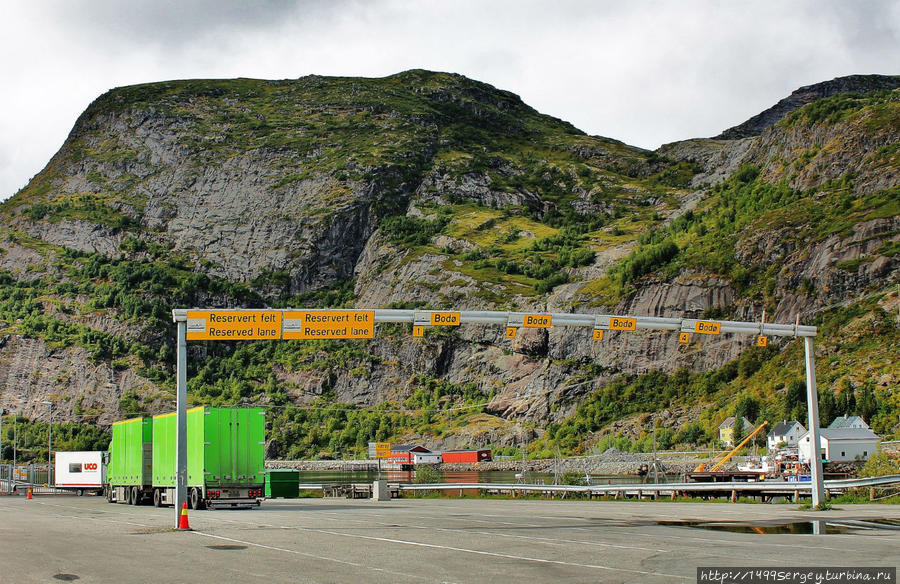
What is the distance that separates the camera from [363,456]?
176 meters

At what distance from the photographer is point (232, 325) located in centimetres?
3142

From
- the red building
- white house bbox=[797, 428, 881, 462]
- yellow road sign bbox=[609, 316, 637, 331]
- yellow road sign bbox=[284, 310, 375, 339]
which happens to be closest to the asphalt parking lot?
yellow road sign bbox=[284, 310, 375, 339]

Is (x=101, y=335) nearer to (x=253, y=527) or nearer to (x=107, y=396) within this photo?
(x=107, y=396)

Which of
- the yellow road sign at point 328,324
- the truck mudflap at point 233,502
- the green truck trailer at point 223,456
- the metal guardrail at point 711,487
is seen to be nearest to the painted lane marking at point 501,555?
the yellow road sign at point 328,324

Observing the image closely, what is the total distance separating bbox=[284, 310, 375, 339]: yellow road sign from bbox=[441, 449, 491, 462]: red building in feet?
382

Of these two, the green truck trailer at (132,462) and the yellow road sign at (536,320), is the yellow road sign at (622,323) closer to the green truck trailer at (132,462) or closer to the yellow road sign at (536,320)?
the yellow road sign at (536,320)

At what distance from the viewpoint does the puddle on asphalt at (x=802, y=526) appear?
85.8 feet

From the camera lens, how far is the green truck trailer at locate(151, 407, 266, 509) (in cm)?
3984

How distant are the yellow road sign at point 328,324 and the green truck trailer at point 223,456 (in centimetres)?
906

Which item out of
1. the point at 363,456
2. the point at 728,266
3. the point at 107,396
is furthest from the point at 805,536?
the point at 107,396

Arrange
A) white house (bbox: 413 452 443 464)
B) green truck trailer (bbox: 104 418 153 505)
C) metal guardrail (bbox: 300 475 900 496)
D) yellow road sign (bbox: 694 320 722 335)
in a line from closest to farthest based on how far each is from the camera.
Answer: yellow road sign (bbox: 694 320 722 335), metal guardrail (bbox: 300 475 900 496), green truck trailer (bbox: 104 418 153 505), white house (bbox: 413 452 443 464)

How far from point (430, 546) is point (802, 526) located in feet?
43.3

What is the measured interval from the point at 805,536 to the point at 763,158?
597ft

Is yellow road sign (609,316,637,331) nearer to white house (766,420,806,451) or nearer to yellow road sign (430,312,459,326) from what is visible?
yellow road sign (430,312,459,326)
